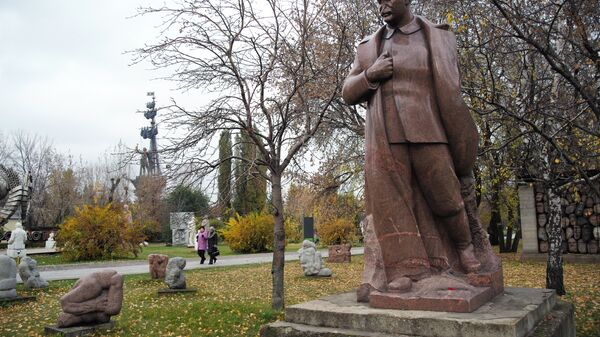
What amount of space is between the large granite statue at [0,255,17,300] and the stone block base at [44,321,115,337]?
411 centimetres

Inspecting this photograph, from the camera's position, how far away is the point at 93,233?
22.4 metres

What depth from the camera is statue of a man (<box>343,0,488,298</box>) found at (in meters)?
4.15

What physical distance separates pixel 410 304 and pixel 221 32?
7.54m

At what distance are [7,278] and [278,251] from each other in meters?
6.54

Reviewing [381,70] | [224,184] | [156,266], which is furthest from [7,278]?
[381,70]

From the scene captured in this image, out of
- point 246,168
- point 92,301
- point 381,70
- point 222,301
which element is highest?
point 381,70

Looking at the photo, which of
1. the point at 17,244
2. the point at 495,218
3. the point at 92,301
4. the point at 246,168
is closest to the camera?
the point at 92,301

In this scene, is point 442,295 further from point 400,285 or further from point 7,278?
point 7,278

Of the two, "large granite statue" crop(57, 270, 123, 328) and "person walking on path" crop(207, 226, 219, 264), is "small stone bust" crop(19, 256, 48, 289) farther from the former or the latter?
"person walking on path" crop(207, 226, 219, 264)

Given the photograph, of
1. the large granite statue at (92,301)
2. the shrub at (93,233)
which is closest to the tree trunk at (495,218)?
the large granite statue at (92,301)

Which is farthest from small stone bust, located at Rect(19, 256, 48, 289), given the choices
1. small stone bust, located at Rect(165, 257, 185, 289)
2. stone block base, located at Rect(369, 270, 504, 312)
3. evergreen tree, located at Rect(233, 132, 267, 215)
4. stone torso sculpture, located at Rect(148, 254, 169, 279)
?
stone block base, located at Rect(369, 270, 504, 312)

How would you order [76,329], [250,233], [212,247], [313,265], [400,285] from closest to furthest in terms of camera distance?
[400,285], [76,329], [313,265], [212,247], [250,233]

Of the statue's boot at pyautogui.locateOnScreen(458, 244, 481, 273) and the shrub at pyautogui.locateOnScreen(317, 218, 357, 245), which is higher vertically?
the statue's boot at pyautogui.locateOnScreen(458, 244, 481, 273)

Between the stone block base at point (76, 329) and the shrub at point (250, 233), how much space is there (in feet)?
66.7
